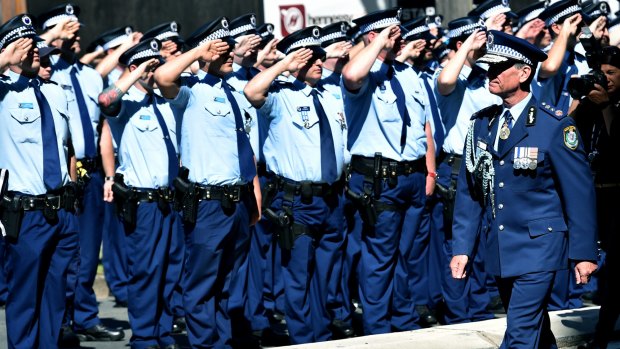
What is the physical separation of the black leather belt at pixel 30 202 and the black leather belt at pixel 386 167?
2494 mm

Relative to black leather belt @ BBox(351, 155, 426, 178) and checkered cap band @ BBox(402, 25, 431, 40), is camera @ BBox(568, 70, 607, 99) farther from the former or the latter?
checkered cap band @ BBox(402, 25, 431, 40)

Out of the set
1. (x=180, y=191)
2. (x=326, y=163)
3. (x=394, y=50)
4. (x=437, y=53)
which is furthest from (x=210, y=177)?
(x=437, y=53)

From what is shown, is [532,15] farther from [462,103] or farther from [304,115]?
[304,115]

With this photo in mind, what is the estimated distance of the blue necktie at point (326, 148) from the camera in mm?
10281

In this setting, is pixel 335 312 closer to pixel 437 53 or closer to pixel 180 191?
pixel 180 191

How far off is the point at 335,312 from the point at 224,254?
1752 mm

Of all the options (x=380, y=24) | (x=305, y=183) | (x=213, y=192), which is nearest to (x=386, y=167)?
(x=305, y=183)

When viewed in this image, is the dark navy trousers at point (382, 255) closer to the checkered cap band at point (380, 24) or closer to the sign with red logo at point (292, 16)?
the checkered cap band at point (380, 24)

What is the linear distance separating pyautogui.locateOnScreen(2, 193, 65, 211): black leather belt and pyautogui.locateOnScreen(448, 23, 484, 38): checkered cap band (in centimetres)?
407

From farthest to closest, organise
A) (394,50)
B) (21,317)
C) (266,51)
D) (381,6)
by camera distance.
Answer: (381,6)
(266,51)
(394,50)
(21,317)

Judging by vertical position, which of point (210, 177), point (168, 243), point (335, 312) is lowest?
point (335, 312)

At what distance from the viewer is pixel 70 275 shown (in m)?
9.91

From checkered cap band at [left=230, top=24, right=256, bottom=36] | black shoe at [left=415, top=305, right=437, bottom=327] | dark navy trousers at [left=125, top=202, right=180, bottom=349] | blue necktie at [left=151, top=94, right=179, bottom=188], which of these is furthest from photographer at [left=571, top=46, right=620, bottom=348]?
dark navy trousers at [left=125, top=202, right=180, bottom=349]

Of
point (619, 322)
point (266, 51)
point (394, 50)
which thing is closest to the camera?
point (619, 322)
